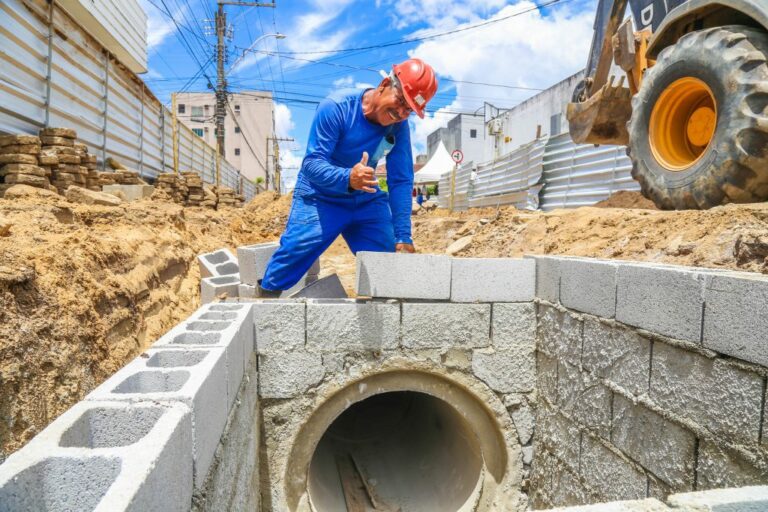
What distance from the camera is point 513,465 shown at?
4016 millimetres

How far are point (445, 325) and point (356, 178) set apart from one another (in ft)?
4.52

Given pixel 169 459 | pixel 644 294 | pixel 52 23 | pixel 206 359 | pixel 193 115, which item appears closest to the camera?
pixel 169 459

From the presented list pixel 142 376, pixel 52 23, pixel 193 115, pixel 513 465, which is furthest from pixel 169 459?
pixel 193 115

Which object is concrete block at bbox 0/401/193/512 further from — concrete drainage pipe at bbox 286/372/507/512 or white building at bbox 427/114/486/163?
white building at bbox 427/114/486/163

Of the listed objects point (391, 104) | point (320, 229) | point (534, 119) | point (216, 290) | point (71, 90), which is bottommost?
point (216, 290)

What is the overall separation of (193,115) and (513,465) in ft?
165

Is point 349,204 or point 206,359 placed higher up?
point 349,204

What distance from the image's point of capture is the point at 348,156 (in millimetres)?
3855

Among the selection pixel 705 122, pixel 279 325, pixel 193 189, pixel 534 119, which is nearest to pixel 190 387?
pixel 279 325

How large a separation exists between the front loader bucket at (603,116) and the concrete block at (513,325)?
324 cm

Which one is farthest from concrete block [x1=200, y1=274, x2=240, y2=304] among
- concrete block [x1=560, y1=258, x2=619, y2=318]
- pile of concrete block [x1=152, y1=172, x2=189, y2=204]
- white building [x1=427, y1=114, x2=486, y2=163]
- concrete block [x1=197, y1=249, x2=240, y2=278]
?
white building [x1=427, y1=114, x2=486, y2=163]

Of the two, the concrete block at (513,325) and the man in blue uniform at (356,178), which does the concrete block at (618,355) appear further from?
the man in blue uniform at (356,178)

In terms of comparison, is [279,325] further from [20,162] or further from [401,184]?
[20,162]

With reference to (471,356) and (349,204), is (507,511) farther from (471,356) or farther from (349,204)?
(349,204)
